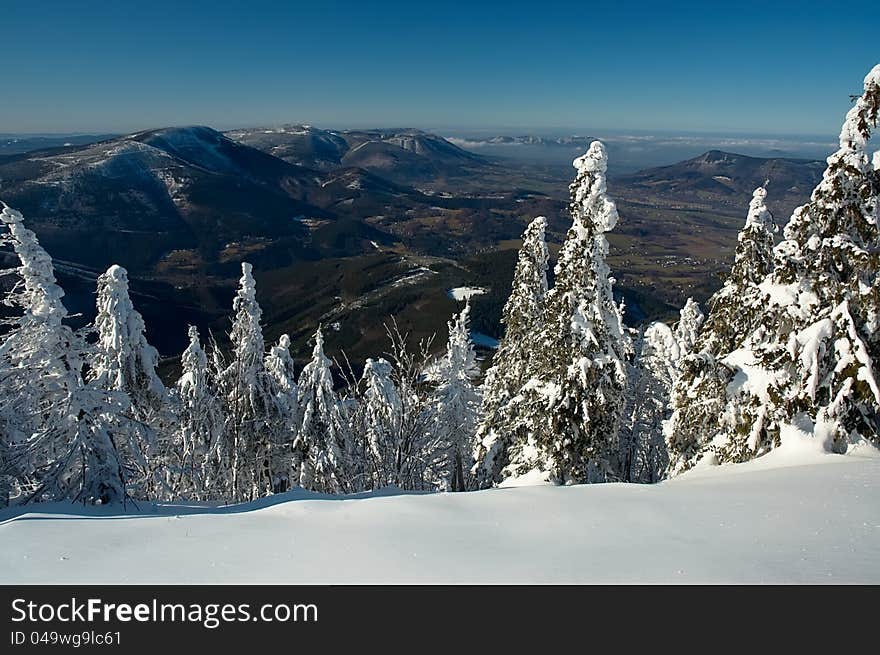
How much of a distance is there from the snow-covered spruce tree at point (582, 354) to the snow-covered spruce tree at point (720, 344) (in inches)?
72.5

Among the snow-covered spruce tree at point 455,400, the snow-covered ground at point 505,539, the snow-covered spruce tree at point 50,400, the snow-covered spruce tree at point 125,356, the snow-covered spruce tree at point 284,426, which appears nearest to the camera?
the snow-covered ground at point 505,539

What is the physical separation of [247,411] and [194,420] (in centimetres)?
268

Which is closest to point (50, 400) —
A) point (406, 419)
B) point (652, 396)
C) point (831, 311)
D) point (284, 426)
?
point (284, 426)

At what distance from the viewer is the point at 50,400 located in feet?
43.1

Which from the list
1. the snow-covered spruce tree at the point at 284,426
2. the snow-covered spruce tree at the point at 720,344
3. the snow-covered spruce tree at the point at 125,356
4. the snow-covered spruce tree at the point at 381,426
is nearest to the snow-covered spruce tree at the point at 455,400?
the snow-covered spruce tree at the point at 381,426

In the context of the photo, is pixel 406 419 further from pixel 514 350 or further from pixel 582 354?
pixel 582 354

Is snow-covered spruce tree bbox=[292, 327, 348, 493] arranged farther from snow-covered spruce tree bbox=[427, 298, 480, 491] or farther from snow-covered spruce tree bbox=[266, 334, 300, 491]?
snow-covered spruce tree bbox=[427, 298, 480, 491]

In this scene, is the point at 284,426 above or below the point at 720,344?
below

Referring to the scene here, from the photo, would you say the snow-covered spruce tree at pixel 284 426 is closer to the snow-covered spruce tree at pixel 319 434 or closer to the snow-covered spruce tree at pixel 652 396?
the snow-covered spruce tree at pixel 319 434

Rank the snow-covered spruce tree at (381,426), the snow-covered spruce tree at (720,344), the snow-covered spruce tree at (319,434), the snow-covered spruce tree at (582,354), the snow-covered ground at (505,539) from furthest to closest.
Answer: the snow-covered spruce tree at (319,434)
the snow-covered spruce tree at (381,426)
the snow-covered spruce tree at (582,354)
the snow-covered spruce tree at (720,344)
the snow-covered ground at (505,539)

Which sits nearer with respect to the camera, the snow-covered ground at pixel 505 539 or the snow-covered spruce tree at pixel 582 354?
the snow-covered ground at pixel 505 539

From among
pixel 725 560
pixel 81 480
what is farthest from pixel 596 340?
pixel 81 480

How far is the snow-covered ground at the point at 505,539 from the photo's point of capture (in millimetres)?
5859

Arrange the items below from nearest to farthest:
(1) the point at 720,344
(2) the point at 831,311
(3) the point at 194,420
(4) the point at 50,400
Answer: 1. (2) the point at 831,311
2. (4) the point at 50,400
3. (1) the point at 720,344
4. (3) the point at 194,420
